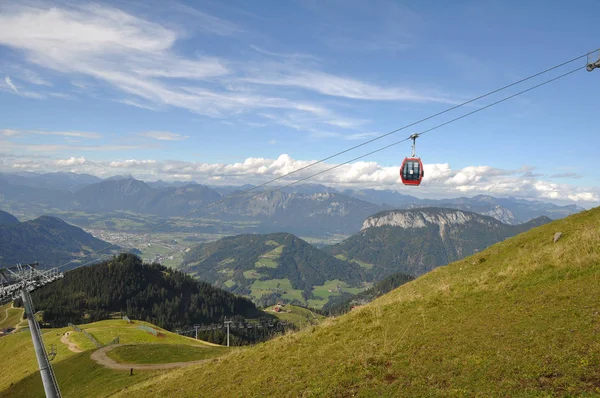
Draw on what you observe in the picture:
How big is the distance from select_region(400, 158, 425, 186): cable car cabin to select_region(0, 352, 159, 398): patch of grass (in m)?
33.9

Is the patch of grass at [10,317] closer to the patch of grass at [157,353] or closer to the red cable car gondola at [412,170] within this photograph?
the patch of grass at [157,353]

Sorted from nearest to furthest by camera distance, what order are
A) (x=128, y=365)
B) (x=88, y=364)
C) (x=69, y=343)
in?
(x=128, y=365)
(x=88, y=364)
(x=69, y=343)

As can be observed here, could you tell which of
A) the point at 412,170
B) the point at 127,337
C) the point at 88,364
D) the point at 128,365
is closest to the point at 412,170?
the point at 412,170

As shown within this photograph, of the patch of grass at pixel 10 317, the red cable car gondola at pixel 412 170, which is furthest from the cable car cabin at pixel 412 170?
the patch of grass at pixel 10 317

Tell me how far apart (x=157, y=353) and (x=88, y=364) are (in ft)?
29.7

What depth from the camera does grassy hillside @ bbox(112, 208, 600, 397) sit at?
1207cm

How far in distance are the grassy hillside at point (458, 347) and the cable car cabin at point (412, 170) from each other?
10.7 metres

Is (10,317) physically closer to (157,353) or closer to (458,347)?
(157,353)

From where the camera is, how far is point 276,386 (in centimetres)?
1661

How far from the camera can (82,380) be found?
41906 millimetres

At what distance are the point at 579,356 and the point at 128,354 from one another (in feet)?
173

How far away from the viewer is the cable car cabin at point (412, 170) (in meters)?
32.5

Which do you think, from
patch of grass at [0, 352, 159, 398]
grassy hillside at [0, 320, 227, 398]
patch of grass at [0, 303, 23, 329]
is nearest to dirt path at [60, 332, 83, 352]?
grassy hillside at [0, 320, 227, 398]

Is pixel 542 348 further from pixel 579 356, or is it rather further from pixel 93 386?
pixel 93 386
